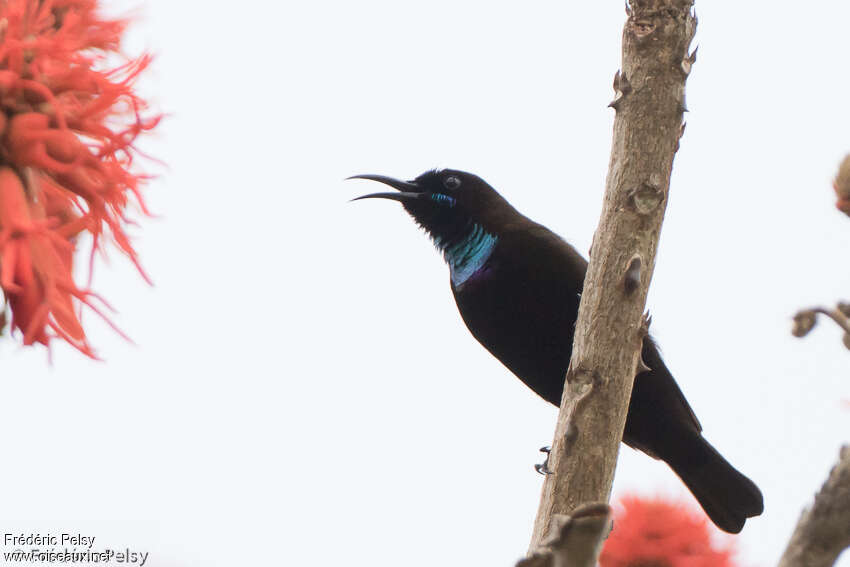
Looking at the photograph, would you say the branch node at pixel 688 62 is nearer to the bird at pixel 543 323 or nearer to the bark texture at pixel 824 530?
the bark texture at pixel 824 530

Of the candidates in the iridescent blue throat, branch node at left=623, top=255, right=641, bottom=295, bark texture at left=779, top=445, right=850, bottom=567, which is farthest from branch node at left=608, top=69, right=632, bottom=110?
the iridescent blue throat

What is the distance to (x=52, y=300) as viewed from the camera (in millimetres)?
1615

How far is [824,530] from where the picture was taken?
Answer: 1363 mm

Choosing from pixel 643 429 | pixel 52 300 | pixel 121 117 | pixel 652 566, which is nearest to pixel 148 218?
pixel 121 117

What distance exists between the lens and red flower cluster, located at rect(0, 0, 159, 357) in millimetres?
1580

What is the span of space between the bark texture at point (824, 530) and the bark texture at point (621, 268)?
98 centimetres

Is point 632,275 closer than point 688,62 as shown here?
Yes

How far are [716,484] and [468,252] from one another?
1.40 metres

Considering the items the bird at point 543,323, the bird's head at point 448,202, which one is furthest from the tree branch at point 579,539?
the bird's head at point 448,202

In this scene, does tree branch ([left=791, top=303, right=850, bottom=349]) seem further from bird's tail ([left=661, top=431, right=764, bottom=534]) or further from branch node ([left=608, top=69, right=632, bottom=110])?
bird's tail ([left=661, top=431, right=764, bottom=534])

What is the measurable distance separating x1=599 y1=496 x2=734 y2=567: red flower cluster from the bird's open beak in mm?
1938

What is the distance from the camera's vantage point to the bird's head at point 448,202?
15.8 ft

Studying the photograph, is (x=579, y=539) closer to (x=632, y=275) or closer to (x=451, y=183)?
(x=632, y=275)

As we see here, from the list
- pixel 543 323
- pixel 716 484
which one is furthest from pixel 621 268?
pixel 716 484
